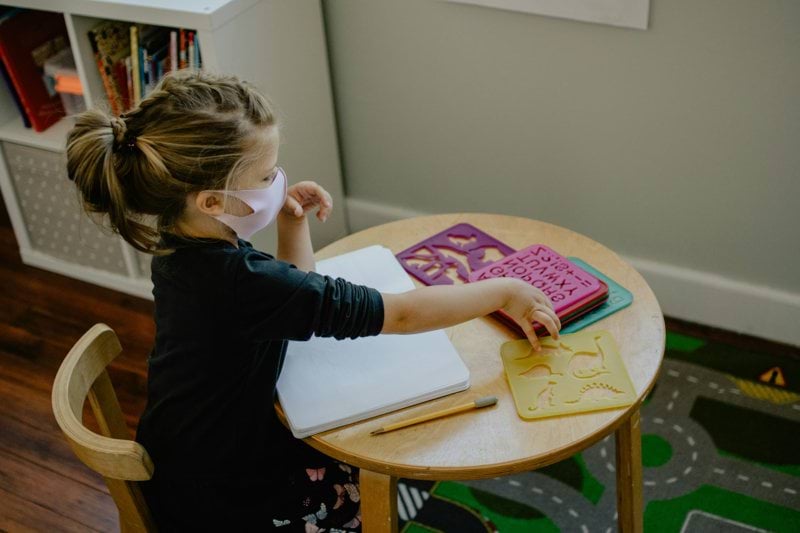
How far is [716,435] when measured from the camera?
181 centimetres

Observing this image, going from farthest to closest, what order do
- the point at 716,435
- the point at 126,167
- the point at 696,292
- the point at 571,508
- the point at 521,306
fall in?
the point at 696,292, the point at 716,435, the point at 571,508, the point at 521,306, the point at 126,167

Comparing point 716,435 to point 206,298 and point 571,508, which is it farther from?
point 206,298

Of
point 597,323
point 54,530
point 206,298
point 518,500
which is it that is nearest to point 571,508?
point 518,500

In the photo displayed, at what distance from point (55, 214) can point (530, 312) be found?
1.57 m

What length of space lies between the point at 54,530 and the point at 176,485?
68 cm

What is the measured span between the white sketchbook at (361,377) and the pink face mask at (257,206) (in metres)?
0.20

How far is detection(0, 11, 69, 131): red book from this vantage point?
2.14 metres

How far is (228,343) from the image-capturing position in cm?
115

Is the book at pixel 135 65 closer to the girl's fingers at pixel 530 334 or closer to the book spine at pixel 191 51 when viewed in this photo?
the book spine at pixel 191 51

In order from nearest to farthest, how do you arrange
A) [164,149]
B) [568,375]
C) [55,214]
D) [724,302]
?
1. [164,149]
2. [568,375]
3. [724,302]
4. [55,214]

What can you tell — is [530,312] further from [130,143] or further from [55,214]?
[55,214]

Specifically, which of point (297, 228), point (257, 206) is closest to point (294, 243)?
point (297, 228)

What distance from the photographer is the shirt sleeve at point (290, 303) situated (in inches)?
42.7

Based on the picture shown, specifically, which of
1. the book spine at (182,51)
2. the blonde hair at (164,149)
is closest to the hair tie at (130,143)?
the blonde hair at (164,149)
